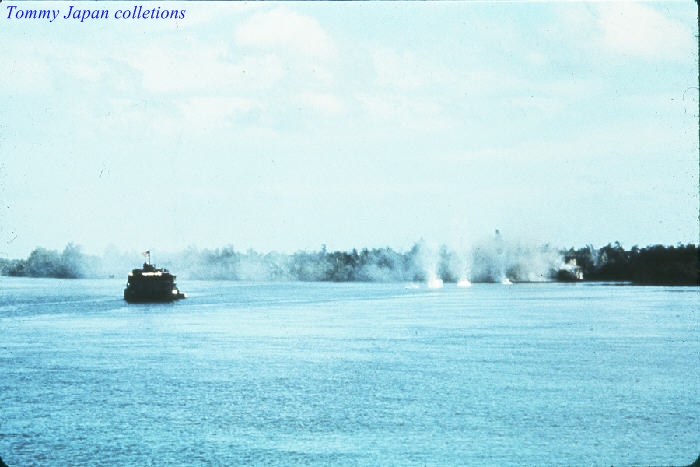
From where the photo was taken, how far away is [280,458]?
19750mm

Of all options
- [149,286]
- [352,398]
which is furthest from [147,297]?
[352,398]

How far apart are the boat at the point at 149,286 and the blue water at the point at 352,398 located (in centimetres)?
3958

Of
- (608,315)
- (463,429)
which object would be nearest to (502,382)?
(463,429)

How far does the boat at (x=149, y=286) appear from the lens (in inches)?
3711

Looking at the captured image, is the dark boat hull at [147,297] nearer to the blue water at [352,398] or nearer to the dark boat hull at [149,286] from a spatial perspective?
the dark boat hull at [149,286]

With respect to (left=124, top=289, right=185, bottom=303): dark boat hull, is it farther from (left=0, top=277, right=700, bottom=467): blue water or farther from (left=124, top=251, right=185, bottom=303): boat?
(left=0, top=277, right=700, bottom=467): blue water

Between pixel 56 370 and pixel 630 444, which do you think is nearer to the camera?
pixel 630 444

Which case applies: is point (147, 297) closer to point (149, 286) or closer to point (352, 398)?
point (149, 286)

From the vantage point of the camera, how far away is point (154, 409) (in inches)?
1037

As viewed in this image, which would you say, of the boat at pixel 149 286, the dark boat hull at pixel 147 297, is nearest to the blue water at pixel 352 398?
the boat at pixel 149 286

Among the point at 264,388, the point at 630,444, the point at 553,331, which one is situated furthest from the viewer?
the point at 553,331

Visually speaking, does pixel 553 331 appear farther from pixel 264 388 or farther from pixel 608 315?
pixel 264 388

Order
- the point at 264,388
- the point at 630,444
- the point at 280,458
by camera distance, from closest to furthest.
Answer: the point at 280,458 → the point at 630,444 → the point at 264,388

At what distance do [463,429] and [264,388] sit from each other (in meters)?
9.53
